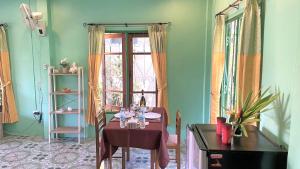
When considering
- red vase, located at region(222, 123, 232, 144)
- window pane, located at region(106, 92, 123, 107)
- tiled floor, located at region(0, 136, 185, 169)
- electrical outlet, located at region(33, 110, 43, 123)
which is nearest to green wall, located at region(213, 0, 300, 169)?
red vase, located at region(222, 123, 232, 144)

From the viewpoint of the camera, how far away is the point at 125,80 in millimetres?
4297

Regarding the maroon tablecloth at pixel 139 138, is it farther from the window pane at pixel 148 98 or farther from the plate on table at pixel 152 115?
the window pane at pixel 148 98

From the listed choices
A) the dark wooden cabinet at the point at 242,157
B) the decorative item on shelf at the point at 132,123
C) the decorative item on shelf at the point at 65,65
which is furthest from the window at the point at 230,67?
the decorative item on shelf at the point at 65,65

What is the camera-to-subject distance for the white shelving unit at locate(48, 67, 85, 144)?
418 cm

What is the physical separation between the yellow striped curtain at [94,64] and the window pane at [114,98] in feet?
0.70

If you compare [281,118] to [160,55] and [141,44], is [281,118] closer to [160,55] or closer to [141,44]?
[160,55]

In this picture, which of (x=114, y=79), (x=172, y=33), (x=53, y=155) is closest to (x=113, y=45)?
(x=114, y=79)

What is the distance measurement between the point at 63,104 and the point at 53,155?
107 cm

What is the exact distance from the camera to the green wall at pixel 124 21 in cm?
410

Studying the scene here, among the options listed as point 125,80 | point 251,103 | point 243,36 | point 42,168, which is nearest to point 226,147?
point 251,103

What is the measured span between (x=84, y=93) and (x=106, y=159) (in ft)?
5.93

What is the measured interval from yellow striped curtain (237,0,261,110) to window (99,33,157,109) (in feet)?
7.48

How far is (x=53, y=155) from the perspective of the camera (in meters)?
3.67

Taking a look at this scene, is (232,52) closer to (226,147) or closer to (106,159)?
(226,147)
